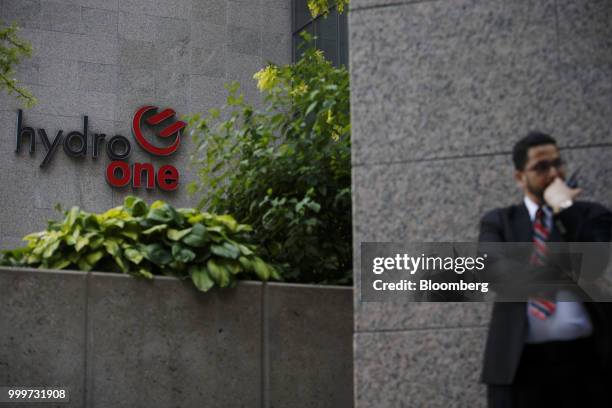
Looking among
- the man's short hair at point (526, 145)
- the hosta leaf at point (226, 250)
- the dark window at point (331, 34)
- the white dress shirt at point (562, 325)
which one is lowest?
the white dress shirt at point (562, 325)

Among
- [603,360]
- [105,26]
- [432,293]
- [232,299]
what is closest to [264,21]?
[105,26]

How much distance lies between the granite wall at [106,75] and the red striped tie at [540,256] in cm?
1665

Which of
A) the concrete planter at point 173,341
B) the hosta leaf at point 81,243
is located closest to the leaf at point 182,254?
the concrete planter at point 173,341

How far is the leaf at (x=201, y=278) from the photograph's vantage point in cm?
713

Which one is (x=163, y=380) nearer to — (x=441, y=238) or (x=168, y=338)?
(x=168, y=338)

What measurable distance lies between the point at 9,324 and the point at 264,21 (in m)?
17.7

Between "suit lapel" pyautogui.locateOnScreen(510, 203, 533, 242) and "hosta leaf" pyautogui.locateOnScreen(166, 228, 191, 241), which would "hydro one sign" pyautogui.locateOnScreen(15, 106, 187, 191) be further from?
"suit lapel" pyautogui.locateOnScreen(510, 203, 533, 242)

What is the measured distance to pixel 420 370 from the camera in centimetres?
576

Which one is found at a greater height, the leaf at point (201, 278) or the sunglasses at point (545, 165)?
the sunglasses at point (545, 165)

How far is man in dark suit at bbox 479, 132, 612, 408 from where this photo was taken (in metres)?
4.41

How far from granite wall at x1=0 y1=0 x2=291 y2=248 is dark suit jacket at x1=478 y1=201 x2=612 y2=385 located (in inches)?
647

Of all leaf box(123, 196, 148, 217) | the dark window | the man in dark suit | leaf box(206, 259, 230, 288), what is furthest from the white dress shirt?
the dark window

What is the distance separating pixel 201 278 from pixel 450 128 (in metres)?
2.48

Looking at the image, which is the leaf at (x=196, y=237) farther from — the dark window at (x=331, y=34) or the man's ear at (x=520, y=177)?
the dark window at (x=331, y=34)
